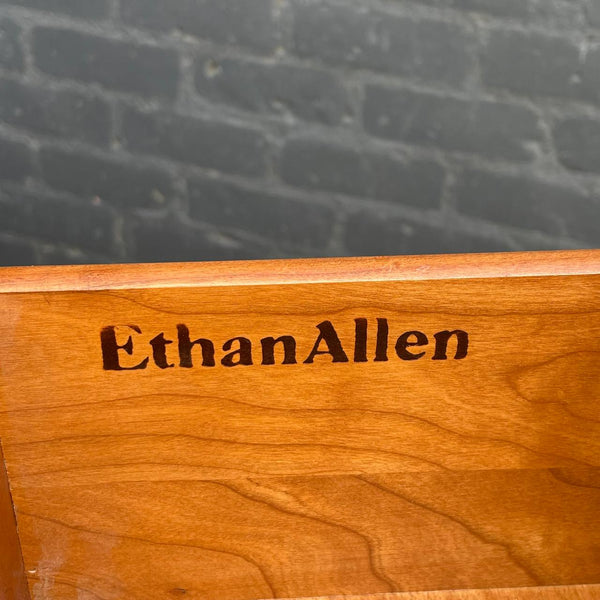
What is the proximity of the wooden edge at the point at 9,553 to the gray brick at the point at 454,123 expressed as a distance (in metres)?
0.96

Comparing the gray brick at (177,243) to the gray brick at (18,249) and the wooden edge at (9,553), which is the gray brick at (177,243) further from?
the wooden edge at (9,553)

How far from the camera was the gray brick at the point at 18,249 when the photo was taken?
1.64 m

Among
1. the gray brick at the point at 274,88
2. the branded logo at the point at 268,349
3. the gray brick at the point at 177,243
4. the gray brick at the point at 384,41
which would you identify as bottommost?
the gray brick at the point at 177,243

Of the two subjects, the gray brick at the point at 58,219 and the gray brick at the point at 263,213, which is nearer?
the gray brick at the point at 263,213

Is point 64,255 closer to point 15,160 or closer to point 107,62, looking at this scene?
point 15,160

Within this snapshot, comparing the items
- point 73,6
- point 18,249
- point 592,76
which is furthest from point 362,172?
point 18,249

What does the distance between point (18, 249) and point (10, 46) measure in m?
0.38

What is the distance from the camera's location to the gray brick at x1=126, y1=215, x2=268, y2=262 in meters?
1.52

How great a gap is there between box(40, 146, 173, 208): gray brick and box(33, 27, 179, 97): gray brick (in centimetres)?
13

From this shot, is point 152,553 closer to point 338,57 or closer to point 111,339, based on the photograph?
point 111,339

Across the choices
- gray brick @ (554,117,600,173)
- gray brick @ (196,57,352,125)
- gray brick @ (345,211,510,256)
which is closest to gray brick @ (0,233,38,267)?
gray brick @ (196,57,352,125)

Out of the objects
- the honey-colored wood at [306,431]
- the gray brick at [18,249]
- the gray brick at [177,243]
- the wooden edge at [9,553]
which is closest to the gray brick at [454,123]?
the gray brick at [177,243]

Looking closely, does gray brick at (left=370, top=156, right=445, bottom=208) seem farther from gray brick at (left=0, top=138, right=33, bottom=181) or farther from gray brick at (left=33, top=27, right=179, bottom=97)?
gray brick at (left=0, top=138, right=33, bottom=181)

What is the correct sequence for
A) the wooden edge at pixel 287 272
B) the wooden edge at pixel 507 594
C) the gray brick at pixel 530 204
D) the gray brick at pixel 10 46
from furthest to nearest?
the gray brick at pixel 10 46 → the gray brick at pixel 530 204 → the wooden edge at pixel 507 594 → the wooden edge at pixel 287 272
